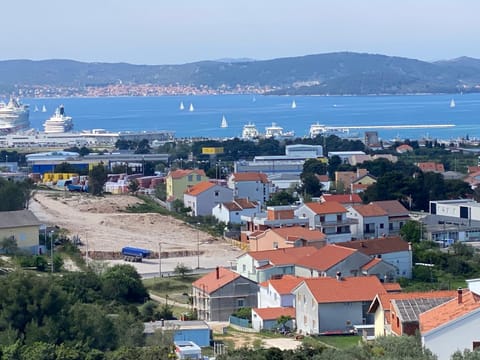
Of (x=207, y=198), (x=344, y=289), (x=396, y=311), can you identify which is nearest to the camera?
(x=396, y=311)

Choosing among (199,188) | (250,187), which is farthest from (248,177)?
(199,188)

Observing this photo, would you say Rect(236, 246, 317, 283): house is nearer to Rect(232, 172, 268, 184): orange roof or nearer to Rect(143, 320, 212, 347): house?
Rect(143, 320, 212, 347): house

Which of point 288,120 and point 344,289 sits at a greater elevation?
point 344,289

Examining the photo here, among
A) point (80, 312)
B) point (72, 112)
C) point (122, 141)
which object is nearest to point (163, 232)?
point (80, 312)

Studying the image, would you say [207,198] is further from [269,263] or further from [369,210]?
[269,263]

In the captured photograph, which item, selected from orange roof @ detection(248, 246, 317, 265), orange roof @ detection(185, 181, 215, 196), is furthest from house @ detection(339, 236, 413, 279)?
orange roof @ detection(185, 181, 215, 196)

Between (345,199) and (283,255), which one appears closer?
(283,255)

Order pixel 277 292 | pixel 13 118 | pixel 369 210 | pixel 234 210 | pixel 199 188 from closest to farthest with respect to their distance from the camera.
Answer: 1. pixel 277 292
2. pixel 369 210
3. pixel 234 210
4. pixel 199 188
5. pixel 13 118
